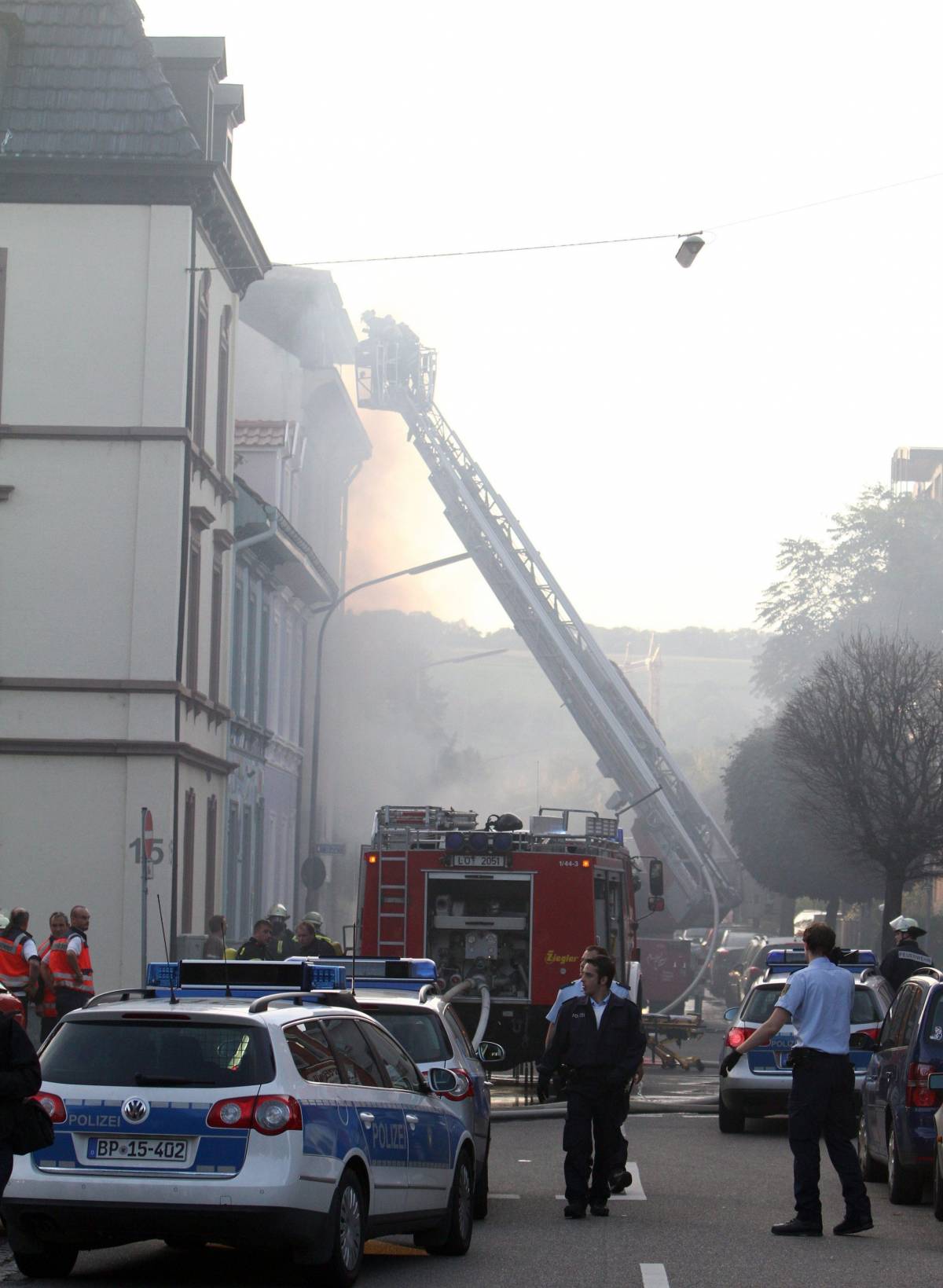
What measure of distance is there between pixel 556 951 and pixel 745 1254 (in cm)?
1109

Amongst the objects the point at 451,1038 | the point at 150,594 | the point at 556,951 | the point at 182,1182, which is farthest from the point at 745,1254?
the point at 150,594

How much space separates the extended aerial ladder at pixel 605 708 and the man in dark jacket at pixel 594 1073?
24.0m

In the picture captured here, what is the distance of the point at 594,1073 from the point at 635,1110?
911 centimetres

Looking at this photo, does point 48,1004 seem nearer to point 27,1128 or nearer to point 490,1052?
point 490,1052

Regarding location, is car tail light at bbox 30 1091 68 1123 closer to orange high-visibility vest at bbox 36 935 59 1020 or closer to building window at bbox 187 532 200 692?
orange high-visibility vest at bbox 36 935 59 1020

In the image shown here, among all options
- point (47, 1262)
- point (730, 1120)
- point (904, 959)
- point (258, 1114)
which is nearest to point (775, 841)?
point (904, 959)

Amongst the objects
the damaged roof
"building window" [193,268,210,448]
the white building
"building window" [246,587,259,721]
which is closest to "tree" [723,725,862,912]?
"building window" [246,587,259,721]

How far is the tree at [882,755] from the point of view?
114 ft

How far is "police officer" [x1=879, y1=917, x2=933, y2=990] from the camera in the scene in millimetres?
18734

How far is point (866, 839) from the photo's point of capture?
115 ft

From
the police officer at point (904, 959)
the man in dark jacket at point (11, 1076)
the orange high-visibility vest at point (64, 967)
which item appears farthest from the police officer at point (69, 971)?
the man in dark jacket at point (11, 1076)

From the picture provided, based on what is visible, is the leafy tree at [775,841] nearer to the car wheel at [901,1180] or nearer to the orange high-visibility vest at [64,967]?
the orange high-visibility vest at [64,967]

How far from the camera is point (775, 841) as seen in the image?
5091 centimetres

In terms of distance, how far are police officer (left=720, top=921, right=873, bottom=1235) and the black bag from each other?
3986mm
